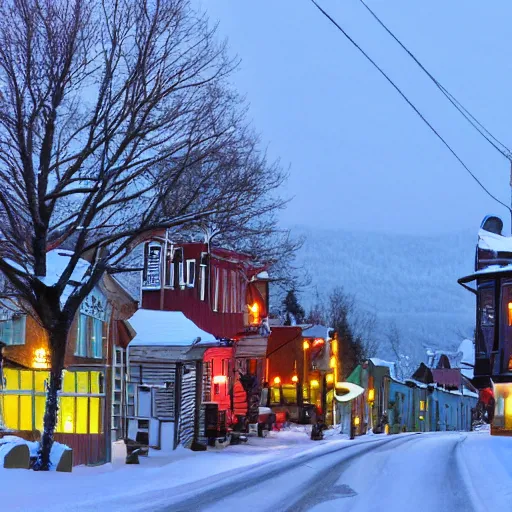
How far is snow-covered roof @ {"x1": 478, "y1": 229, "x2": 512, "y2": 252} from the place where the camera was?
35.5 meters

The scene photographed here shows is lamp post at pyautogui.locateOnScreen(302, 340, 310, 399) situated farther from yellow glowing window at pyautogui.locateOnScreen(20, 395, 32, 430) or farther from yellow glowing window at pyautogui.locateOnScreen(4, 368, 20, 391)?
yellow glowing window at pyautogui.locateOnScreen(4, 368, 20, 391)

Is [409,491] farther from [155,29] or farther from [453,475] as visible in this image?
[155,29]

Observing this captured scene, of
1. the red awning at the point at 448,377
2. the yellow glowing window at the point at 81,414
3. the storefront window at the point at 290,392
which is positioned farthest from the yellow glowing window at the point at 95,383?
the red awning at the point at 448,377

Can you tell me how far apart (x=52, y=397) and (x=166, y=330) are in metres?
13.1

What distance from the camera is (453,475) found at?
2017 cm

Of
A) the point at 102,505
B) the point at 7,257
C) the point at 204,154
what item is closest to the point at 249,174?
the point at 204,154

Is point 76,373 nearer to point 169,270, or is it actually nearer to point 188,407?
point 188,407

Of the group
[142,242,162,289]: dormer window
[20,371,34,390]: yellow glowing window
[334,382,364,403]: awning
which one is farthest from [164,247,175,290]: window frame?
[334,382,364,403]: awning

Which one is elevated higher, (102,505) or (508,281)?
(508,281)

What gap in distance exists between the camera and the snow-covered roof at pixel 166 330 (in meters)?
32.1

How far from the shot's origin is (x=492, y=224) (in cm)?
3778

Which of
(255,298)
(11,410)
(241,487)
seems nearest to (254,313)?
(255,298)

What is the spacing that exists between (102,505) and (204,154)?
8877 mm

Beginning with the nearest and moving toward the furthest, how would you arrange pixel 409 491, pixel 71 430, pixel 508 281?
pixel 409 491 → pixel 71 430 → pixel 508 281
